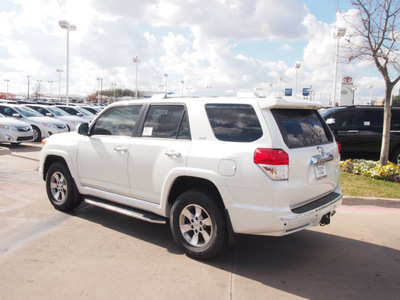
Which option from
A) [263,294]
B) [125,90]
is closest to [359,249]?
[263,294]

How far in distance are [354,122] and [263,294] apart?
7.94 meters

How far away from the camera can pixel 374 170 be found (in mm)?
8016

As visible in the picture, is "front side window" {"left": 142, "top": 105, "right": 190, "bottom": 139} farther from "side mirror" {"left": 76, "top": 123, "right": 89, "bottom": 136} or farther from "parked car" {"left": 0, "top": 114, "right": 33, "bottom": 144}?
"parked car" {"left": 0, "top": 114, "right": 33, "bottom": 144}

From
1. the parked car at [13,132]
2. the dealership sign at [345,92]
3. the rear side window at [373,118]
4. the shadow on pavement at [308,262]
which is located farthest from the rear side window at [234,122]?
the dealership sign at [345,92]

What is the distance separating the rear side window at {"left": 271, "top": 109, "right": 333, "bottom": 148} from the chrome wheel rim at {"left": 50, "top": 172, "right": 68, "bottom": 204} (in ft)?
11.3

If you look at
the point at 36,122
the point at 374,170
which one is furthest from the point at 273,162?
the point at 36,122

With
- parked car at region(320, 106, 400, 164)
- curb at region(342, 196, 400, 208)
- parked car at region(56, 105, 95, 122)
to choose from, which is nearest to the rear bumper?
curb at region(342, 196, 400, 208)

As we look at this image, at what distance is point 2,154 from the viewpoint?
1126cm

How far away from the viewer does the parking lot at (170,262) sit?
3338 mm

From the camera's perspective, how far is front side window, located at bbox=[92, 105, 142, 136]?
4723 millimetres

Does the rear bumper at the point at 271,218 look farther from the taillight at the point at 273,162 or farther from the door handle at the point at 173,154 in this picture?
the door handle at the point at 173,154

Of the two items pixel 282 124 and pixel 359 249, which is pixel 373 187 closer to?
pixel 359 249

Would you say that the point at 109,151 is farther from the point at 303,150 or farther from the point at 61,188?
the point at 303,150

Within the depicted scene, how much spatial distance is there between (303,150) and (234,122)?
775 mm
